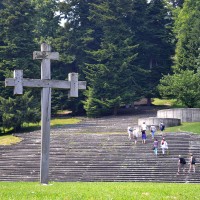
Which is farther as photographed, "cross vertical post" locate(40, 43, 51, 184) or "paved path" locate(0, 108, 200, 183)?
"paved path" locate(0, 108, 200, 183)

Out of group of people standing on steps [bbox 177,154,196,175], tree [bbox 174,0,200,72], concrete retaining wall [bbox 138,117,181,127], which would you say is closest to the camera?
group of people standing on steps [bbox 177,154,196,175]

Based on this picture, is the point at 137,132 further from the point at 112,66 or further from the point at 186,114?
the point at 112,66

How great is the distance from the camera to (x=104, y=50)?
55594mm

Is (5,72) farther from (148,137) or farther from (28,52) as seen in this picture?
(148,137)

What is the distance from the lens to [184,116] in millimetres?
44594

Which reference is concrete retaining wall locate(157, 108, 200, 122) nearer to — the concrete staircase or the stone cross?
the concrete staircase

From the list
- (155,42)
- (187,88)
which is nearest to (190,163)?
(187,88)

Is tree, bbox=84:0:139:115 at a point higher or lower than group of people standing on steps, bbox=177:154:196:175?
higher

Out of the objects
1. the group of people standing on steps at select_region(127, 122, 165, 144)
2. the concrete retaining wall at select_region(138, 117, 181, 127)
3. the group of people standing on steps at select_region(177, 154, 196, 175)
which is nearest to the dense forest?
the concrete retaining wall at select_region(138, 117, 181, 127)

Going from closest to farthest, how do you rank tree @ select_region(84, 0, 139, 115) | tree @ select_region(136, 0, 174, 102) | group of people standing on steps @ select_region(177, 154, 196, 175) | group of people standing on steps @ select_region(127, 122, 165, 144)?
group of people standing on steps @ select_region(177, 154, 196, 175) < group of people standing on steps @ select_region(127, 122, 165, 144) < tree @ select_region(84, 0, 139, 115) < tree @ select_region(136, 0, 174, 102)

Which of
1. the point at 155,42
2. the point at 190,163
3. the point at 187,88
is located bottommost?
the point at 190,163

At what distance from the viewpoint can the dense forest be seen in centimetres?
4919

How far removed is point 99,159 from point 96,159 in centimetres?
17

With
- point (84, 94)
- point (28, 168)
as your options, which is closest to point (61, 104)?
point (84, 94)
